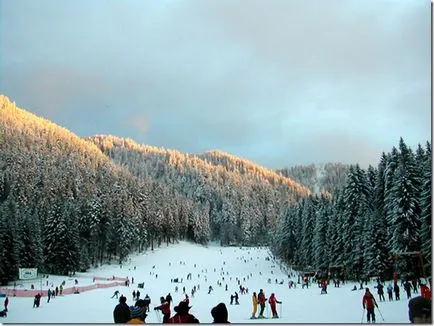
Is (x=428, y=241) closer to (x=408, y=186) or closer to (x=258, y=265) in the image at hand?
(x=408, y=186)

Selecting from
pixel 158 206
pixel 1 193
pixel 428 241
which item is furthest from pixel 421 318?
pixel 158 206

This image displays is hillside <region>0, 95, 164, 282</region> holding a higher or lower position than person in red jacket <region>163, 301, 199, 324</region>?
higher

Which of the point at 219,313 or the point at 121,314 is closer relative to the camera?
the point at 219,313

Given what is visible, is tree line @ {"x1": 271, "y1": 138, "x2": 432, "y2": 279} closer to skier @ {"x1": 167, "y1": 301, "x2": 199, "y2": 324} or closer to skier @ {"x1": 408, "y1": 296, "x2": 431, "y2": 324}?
skier @ {"x1": 408, "y1": 296, "x2": 431, "y2": 324}

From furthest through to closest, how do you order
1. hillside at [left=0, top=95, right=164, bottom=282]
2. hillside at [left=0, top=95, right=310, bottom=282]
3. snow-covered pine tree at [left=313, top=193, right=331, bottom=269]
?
hillside at [left=0, top=95, right=310, bottom=282]
snow-covered pine tree at [left=313, top=193, right=331, bottom=269]
hillside at [left=0, top=95, right=164, bottom=282]

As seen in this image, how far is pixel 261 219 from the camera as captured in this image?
15425 cm

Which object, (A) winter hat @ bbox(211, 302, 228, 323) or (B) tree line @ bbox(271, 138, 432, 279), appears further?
(B) tree line @ bbox(271, 138, 432, 279)

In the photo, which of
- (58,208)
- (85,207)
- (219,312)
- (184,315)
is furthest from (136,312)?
(85,207)

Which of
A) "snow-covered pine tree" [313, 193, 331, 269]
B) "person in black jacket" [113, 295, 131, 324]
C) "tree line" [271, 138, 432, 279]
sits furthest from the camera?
"snow-covered pine tree" [313, 193, 331, 269]

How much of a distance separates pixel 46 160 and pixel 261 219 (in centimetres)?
7186

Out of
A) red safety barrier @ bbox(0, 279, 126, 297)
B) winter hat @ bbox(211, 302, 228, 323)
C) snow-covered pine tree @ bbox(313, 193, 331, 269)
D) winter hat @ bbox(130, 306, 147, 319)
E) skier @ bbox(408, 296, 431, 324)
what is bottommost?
red safety barrier @ bbox(0, 279, 126, 297)

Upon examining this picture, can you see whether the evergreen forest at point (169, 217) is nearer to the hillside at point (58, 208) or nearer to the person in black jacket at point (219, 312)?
the hillside at point (58, 208)

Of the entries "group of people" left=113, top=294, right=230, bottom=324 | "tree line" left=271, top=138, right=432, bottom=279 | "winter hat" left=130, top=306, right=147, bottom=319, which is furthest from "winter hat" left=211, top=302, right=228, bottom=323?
"tree line" left=271, top=138, right=432, bottom=279

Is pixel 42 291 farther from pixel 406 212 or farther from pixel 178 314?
pixel 178 314
